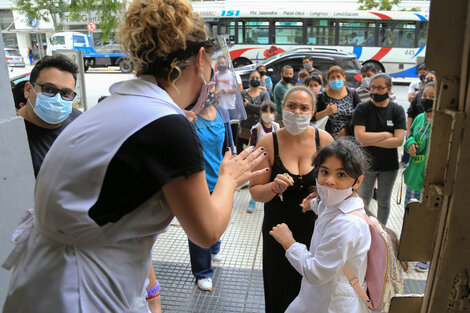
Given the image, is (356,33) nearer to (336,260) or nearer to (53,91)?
(53,91)

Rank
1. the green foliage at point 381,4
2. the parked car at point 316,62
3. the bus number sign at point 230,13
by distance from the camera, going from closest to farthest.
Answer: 1. the parked car at point 316,62
2. the bus number sign at point 230,13
3. the green foliage at point 381,4

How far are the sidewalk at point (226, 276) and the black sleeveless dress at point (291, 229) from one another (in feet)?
1.87

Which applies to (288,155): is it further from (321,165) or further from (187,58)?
(187,58)

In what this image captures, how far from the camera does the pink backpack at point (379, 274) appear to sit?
1779 mm

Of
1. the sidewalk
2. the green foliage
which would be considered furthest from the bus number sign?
the sidewalk

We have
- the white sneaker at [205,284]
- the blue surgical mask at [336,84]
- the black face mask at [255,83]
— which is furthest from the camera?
the black face mask at [255,83]

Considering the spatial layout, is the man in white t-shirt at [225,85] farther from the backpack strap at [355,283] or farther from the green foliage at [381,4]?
the green foliage at [381,4]

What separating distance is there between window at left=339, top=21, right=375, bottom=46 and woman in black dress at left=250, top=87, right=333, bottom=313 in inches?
667

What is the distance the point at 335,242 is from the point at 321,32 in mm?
17828

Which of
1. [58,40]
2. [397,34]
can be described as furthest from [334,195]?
[58,40]

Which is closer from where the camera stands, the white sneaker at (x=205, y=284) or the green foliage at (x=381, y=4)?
the white sneaker at (x=205, y=284)

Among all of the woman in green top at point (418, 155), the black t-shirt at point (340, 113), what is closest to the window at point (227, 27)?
the black t-shirt at point (340, 113)

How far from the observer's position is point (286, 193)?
257 cm

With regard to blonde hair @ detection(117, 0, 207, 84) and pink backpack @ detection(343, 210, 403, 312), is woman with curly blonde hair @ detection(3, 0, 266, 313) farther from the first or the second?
pink backpack @ detection(343, 210, 403, 312)
